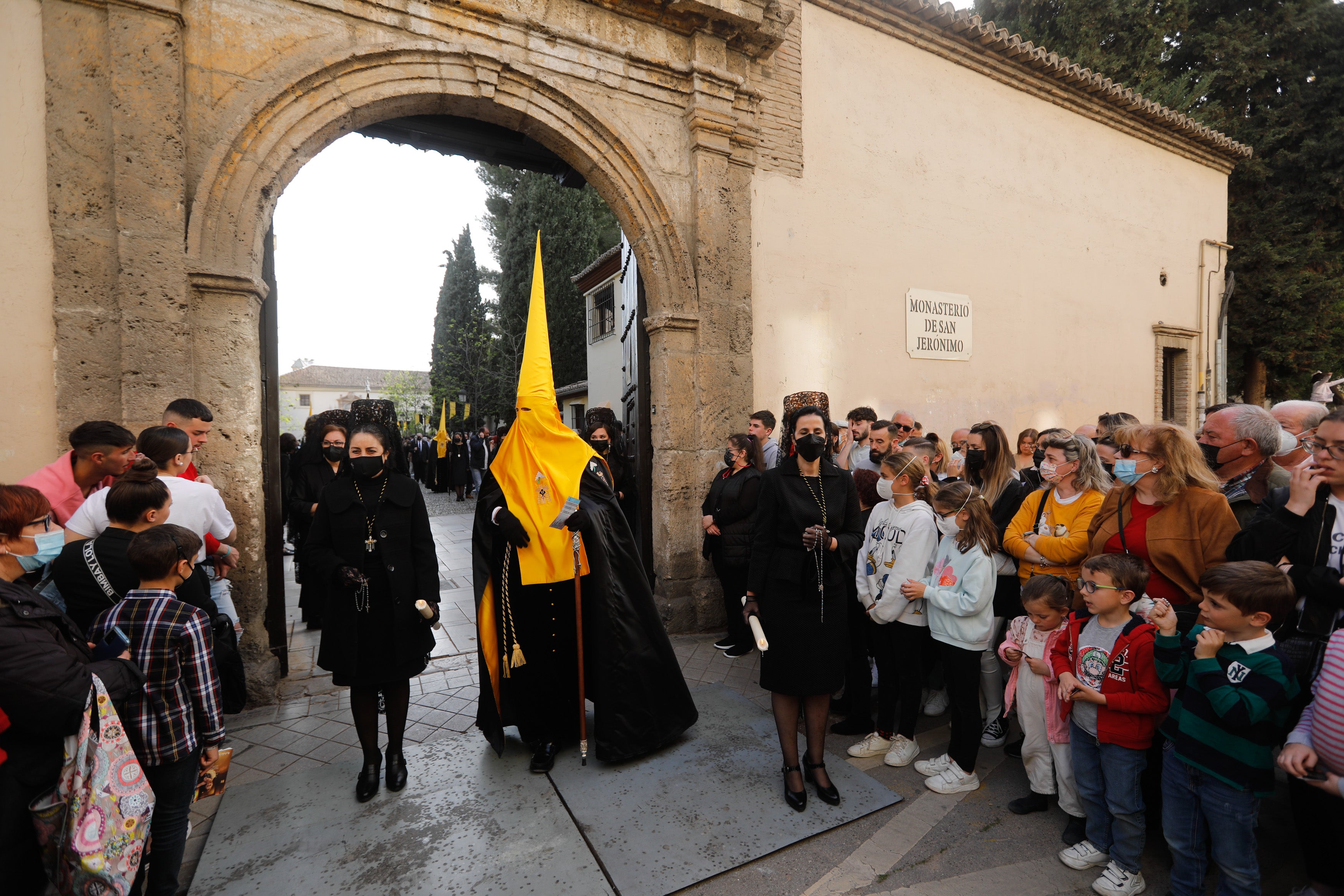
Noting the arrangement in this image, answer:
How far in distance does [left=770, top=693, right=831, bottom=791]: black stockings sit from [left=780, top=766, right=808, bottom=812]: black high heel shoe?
11 mm

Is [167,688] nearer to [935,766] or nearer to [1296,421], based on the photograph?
[935,766]

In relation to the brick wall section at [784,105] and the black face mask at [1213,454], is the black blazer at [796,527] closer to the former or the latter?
the black face mask at [1213,454]

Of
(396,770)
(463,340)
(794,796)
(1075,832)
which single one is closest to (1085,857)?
Answer: (1075,832)

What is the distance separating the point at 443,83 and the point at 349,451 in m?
3.20

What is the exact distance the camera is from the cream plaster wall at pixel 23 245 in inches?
148

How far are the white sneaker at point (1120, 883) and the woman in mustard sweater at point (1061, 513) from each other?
1.18 metres

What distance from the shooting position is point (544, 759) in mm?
3377

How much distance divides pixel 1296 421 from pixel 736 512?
128 inches

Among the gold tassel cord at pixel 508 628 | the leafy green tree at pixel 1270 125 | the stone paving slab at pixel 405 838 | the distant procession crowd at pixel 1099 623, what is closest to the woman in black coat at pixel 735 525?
the distant procession crowd at pixel 1099 623

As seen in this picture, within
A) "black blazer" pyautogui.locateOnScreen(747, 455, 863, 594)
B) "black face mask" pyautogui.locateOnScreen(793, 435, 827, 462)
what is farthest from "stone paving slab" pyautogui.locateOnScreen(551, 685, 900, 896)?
"black face mask" pyautogui.locateOnScreen(793, 435, 827, 462)

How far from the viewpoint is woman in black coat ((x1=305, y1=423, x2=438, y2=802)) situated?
10.0ft

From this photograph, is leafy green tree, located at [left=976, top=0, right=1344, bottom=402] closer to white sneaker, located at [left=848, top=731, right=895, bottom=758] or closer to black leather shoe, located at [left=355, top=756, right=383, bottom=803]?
white sneaker, located at [left=848, top=731, right=895, bottom=758]

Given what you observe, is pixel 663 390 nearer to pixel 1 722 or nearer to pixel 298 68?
Result: pixel 298 68

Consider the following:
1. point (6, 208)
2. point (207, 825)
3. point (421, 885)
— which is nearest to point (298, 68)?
point (6, 208)
